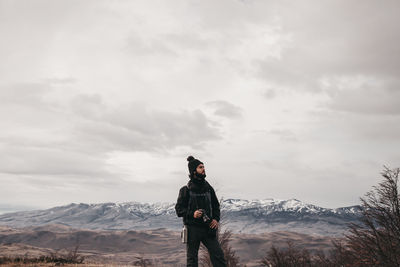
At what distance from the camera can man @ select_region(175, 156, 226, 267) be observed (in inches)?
288

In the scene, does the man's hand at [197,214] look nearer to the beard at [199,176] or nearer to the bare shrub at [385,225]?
the beard at [199,176]

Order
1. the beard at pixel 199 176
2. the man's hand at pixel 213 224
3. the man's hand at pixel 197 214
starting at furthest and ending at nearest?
the beard at pixel 199 176 → the man's hand at pixel 213 224 → the man's hand at pixel 197 214

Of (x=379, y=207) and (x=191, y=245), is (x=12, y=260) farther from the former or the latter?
(x=379, y=207)

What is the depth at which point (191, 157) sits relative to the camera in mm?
7797

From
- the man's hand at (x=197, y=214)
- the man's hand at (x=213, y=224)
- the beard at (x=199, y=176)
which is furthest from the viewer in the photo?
the beard at (x=199, y=176)

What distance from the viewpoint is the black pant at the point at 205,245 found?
7230 millimetres

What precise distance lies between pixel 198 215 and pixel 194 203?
0.37 metres

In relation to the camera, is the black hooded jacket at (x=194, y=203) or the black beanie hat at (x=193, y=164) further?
the black beanie hat at (x=193, y=164)

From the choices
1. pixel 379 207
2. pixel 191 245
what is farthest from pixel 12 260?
pixel 379 207

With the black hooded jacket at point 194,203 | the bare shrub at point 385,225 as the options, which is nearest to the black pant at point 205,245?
the black hooded jacket at point 194,203

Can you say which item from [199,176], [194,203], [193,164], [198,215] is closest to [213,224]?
[198,215]

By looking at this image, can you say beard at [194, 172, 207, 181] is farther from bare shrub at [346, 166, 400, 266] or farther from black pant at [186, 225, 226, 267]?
bare shrub at [346, 166, 400, 266]

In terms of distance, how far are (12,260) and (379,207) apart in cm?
1306

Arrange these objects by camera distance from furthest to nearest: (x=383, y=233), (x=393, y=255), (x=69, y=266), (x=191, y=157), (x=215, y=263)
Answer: (x=69, y=266) < (x=383, y=233) < (x=393, y=255) < (x=191, y=157) < (x=215, y=263)
